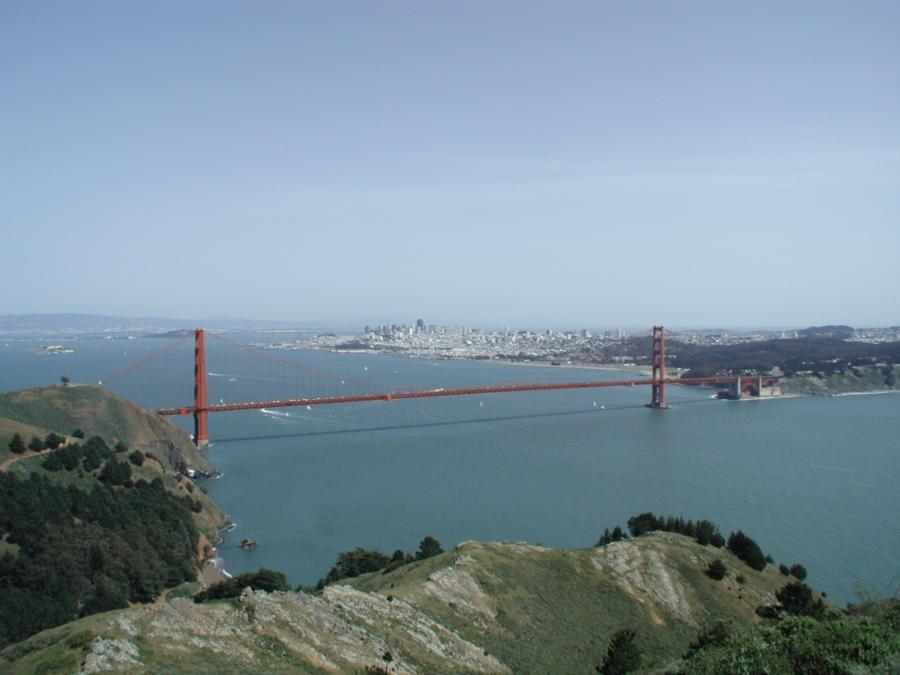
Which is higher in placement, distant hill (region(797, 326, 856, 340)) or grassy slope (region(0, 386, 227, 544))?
distant hill (region(797, 326, 856, 340))

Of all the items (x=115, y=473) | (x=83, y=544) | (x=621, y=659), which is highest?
(x=115, y=473)

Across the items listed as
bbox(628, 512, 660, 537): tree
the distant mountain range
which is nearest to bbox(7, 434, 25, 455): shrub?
bbox(628, 512, 660, 537): tree

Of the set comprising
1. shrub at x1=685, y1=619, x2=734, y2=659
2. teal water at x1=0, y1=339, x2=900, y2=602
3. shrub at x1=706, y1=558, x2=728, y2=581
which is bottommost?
teal water at x1=0, y1=339, x2=900, y2=602

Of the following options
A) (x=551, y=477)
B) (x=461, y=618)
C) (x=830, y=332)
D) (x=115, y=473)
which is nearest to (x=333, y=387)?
(x=551, y=477)

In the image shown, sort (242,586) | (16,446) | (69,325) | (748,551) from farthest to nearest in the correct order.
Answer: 1. (69,325)
2. (16,446)
3. (748,551)
4. (242,586)

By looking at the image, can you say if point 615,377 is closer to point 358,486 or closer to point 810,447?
point 810,447

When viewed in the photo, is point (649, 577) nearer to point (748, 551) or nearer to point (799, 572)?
point (748, 551)

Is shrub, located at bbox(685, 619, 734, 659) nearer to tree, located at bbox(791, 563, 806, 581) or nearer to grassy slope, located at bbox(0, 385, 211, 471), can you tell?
tree, located at bbox(791, 563, 806, 581)
